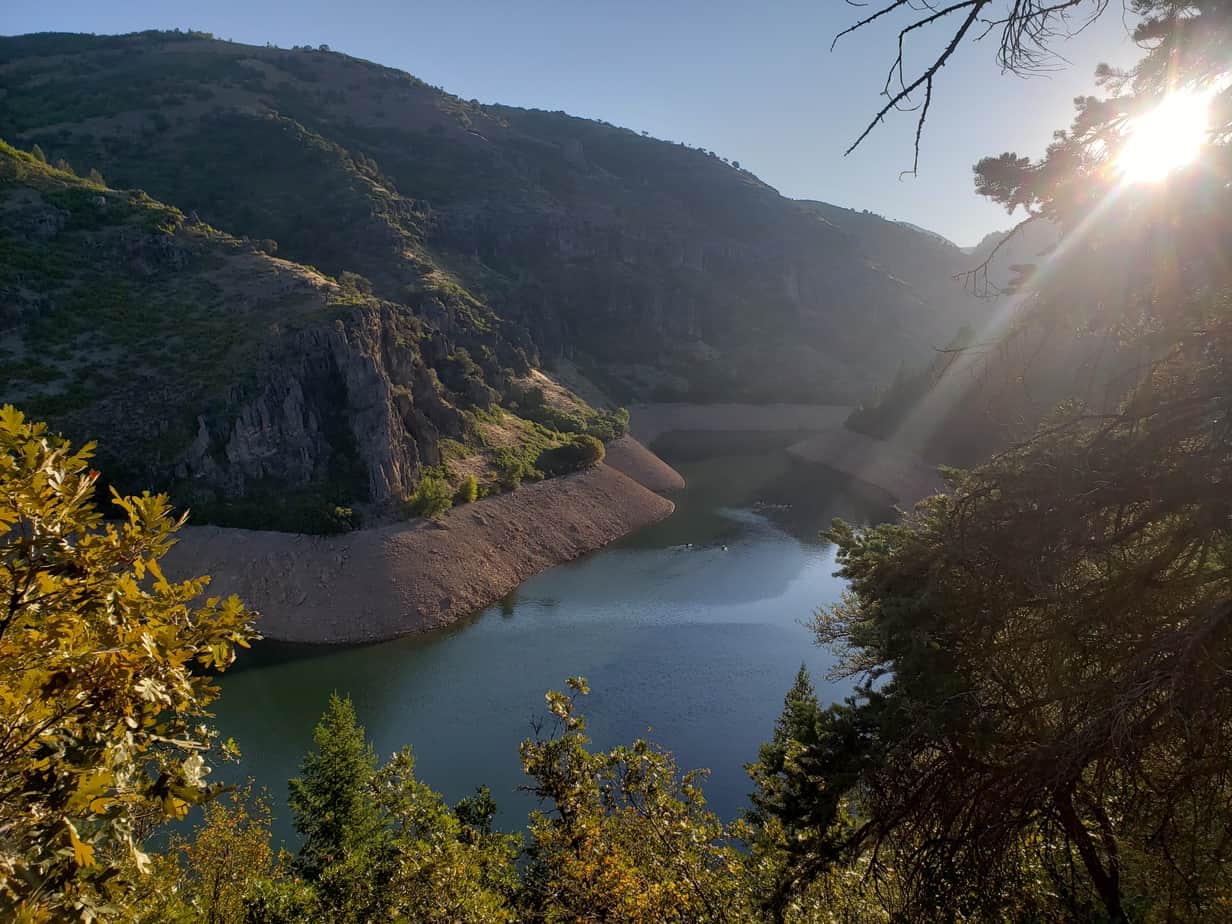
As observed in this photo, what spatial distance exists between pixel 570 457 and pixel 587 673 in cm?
2723

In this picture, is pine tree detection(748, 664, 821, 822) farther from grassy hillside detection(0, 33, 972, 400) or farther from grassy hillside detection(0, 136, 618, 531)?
grassy hillside detection(0, 33, 972, 400)

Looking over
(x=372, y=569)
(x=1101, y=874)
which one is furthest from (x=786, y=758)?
(x=372, y=569)

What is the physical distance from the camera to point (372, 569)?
35500 mm

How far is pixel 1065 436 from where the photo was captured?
7.03 meters

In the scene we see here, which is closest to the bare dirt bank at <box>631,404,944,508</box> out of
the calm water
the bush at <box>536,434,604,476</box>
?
the calm water

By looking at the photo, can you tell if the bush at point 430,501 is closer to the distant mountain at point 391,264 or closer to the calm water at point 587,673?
the distant mountain at point 391,264

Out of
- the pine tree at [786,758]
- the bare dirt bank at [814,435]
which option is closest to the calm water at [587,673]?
the pine tree at [786,758]

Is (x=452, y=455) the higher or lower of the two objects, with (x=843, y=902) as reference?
lower

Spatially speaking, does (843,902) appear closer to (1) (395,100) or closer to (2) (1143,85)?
(2) (1143,85)

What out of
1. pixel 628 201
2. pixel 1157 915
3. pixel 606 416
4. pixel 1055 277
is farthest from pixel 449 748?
pixel 628 201

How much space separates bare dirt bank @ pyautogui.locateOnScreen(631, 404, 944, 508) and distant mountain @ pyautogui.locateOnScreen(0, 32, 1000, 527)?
5.86 m

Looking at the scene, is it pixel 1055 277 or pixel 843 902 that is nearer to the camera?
pixel 1055 277

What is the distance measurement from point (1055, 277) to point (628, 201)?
165349mm

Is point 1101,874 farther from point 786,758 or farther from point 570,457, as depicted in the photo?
point 570,457
